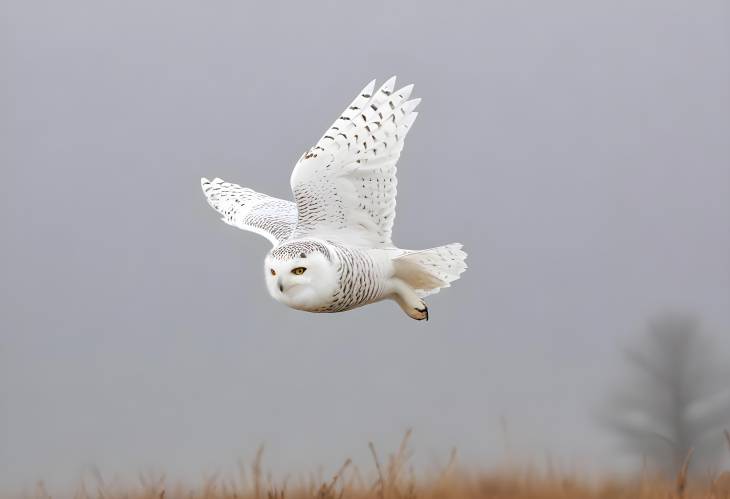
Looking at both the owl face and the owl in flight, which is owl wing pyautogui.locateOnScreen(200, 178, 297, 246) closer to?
the owl in flight

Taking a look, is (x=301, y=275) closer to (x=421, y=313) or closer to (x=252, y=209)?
(x=421, y=313)

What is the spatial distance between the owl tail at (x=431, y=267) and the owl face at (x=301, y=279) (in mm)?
601

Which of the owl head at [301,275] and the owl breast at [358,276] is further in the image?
the owl breast at [358,276]

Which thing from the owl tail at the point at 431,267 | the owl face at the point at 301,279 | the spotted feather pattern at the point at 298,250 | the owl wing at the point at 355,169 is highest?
the owl wing at the point at 355,169

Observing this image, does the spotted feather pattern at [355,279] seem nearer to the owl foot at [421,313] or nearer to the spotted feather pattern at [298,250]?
the spotted feather pattern at [298,250]

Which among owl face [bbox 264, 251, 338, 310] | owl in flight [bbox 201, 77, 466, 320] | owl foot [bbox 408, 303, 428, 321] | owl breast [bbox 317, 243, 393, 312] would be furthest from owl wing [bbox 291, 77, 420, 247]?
owl face [bbox 264, 251, 338, 310]

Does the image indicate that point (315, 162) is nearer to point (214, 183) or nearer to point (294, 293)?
point (294, 293)

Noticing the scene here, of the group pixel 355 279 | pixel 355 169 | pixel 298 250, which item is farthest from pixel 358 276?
pixel 355 169

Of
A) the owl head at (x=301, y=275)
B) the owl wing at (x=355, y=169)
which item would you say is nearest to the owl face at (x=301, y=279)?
the owl head at (x=301, y=275)

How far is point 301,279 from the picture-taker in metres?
3.31

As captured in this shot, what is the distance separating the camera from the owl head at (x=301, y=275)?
3.30 meters

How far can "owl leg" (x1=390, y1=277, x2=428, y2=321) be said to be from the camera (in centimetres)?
400

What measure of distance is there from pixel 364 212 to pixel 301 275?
2.28 feet

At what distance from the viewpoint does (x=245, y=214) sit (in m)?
4.28
